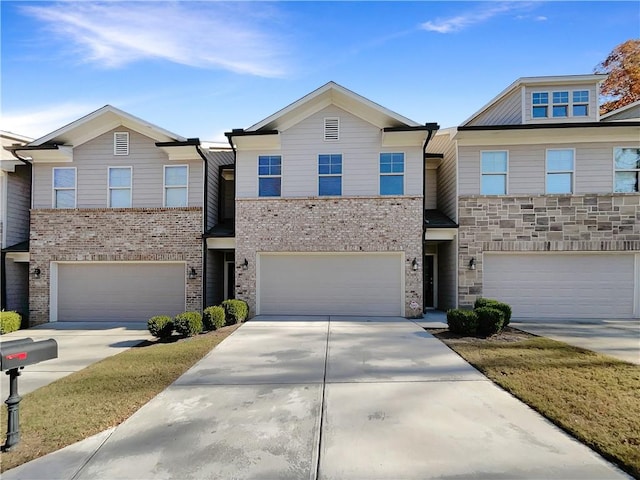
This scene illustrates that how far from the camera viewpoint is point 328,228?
11.2m

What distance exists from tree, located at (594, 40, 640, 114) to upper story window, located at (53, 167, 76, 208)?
2702cm

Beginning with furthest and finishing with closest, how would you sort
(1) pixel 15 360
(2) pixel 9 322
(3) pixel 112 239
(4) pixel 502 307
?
(3) pixel 112 239, (2) pixel 9 322, (4) pixel 502 307, (1) pixel 15 360

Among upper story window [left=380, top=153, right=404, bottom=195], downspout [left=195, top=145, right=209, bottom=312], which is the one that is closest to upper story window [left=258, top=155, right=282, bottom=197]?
downspout [left=195, top=145, right=209, bottom=312]

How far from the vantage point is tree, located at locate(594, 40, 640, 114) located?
738 inches

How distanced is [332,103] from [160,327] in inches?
345

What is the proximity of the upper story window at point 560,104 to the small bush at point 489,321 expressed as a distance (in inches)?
335

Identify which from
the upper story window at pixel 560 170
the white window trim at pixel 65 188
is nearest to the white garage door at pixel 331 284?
the upper story window at pixel 560 170

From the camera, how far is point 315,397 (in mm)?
4844

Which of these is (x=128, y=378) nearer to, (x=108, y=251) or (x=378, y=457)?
(x=378, y=457)

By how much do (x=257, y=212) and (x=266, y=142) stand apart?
7.91ft

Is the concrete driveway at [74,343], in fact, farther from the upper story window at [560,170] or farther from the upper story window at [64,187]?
the upper story window at [560,170]

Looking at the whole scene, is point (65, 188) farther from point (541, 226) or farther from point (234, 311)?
point (541, 226)

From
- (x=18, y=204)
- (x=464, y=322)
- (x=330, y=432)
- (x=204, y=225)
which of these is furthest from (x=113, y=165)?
(x=464, y=322)

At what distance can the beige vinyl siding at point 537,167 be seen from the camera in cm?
1105
